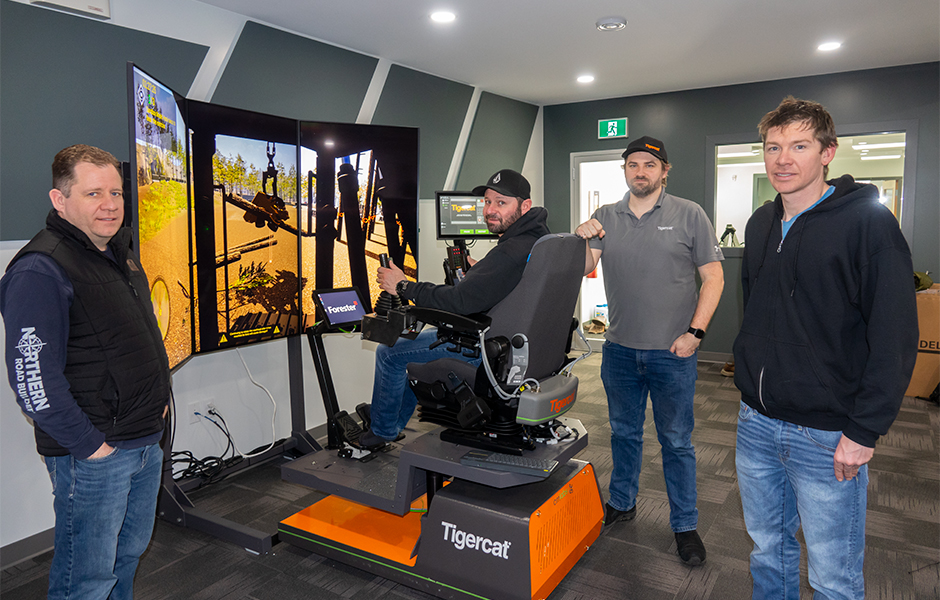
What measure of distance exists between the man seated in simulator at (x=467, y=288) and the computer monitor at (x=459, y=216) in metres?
1.92

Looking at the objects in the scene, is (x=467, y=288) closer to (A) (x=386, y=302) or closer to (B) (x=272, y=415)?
(A) (x=386, y=302)

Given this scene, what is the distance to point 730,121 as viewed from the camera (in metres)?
5.62

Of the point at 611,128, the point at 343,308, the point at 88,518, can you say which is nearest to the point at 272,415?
the point at 343,308

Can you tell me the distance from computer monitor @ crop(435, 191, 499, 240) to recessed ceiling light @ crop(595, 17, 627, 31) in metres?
1.42

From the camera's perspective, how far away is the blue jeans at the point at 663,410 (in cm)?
233

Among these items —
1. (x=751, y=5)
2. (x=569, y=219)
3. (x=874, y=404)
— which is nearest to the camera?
(x=874, y=404)

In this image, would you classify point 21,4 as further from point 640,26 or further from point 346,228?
point 640,26

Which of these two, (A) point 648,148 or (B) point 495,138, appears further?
(B) point 495,138

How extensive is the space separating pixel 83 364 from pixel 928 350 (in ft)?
18.5

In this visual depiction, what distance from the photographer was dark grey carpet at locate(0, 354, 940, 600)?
219cm

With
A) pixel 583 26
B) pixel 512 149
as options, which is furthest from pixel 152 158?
pixel 512 149

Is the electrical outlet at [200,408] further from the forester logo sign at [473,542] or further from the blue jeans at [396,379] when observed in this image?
the forester logo sign at [473,542]

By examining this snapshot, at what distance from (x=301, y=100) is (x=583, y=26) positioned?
1891mm

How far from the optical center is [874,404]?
125 centimetres
